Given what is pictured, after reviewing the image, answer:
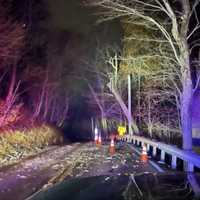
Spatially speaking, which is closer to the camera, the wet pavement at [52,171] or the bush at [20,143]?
the wet pavement at [52,171]

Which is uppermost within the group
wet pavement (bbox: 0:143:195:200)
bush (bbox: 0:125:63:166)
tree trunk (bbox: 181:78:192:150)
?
tree trunk (bbox: 181:78:192:150)

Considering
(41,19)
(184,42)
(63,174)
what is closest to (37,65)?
(41,19)

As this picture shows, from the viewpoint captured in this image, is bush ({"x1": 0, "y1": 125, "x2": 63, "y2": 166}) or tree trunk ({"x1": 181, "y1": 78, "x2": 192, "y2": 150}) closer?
tree trunk ({"x1": 181, "y1": 78, "x2": 192, "y2": 150})

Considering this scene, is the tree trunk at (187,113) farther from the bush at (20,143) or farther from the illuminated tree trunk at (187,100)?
the bush at (20,143)

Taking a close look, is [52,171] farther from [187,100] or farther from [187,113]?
[187,100]

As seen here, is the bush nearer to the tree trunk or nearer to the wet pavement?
the wet pavement

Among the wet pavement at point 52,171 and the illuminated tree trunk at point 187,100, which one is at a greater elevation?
the illuminated tree trunk at point 187,100

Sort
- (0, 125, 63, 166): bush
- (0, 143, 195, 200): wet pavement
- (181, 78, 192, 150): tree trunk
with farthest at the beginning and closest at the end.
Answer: (0, 125, 63, 166): bush < (181, 78, 192, 150): tree trunk < (0, 143, 195, 200): wet pavement

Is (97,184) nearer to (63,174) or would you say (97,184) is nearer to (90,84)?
(63,174)

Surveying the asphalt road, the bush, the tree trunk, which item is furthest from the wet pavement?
the bush

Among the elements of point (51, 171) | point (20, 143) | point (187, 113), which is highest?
point (187, 113)

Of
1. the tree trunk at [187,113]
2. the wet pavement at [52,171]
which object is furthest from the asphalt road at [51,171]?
the tree trunk at [187,113]

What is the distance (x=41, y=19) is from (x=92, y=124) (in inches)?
2210

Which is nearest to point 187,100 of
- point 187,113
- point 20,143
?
point 187,113
